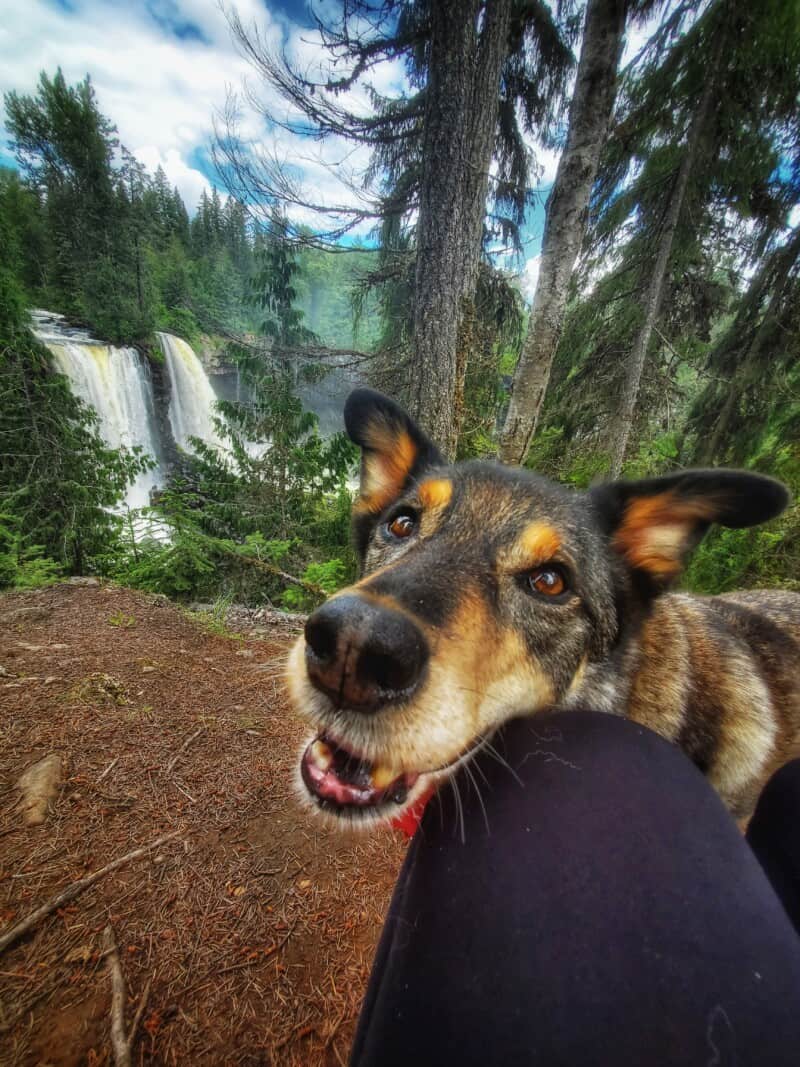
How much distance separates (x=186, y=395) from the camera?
92.4ft

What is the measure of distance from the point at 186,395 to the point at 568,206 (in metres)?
29.2

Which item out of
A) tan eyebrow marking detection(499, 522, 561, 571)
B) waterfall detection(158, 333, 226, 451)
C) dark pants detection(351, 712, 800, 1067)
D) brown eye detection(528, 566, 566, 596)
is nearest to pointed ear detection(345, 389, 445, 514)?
tan eyebrow marking detection(499, 522, 561, 571)

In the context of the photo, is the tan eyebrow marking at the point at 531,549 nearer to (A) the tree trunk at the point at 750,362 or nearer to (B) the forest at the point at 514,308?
(B) the forest at the point at 514,308

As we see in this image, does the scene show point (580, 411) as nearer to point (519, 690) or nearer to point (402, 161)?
point (402, 161)

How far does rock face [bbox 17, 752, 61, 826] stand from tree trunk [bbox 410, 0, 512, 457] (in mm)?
5276

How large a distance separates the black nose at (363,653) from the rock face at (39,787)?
2351 mm

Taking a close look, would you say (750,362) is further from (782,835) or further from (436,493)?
(782,835)

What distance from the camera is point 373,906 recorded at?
226 centimetres

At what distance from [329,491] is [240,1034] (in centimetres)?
966

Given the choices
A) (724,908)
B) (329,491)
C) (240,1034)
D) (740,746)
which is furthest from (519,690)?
(329,491)

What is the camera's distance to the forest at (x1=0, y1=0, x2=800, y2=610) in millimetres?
5410

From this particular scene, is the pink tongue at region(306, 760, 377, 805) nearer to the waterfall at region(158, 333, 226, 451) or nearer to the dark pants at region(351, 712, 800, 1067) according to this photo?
the dark pants at region(351, 712, 800, 1067)

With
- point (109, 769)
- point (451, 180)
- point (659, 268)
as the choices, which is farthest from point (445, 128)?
point (109, 769)

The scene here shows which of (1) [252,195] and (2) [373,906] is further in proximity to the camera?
(1) [252,195]
